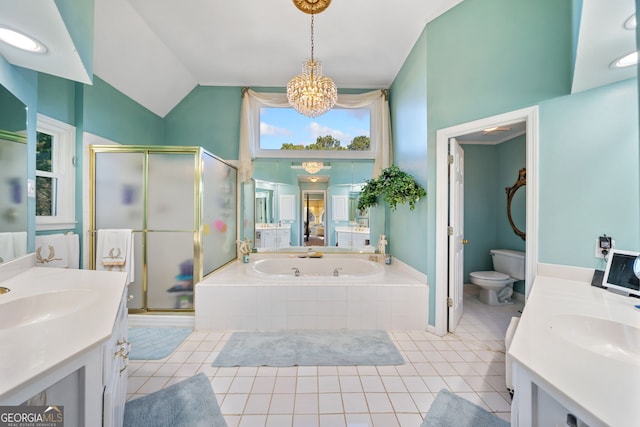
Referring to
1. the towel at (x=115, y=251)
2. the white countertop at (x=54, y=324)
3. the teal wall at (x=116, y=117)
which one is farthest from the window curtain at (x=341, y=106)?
the white countertop at (x=54, y=324)

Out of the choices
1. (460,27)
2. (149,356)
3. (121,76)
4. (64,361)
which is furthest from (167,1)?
(149,356)

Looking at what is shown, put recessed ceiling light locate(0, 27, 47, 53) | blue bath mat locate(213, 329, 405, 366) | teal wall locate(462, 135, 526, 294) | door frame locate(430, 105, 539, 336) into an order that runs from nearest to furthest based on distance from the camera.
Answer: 1. recessed ceiling light locate(0, 27, 47, 53)
2. door frame locate(430, 105, 539, 336)
3. blue bath mat locate(213, 329, 405, 366)
4. teal wall locate(462, 135, 526, 294)

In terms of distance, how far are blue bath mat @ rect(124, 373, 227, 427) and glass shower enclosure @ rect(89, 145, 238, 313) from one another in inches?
43.1

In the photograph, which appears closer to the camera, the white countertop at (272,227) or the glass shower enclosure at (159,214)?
the glass shower enclosure at (159,214)

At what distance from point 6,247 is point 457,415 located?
9.05 ft

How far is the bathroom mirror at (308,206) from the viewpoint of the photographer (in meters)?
3.46

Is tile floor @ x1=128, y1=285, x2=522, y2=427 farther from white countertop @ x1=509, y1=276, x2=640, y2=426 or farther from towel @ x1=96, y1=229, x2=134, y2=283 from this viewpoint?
towel @ x1=96, y1=229, x2=134, y2=283

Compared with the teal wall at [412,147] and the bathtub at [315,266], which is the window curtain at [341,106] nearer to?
the teal wall at [412,147]

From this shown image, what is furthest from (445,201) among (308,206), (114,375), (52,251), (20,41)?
(52,251)

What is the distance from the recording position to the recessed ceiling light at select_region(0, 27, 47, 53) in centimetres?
Result: 120

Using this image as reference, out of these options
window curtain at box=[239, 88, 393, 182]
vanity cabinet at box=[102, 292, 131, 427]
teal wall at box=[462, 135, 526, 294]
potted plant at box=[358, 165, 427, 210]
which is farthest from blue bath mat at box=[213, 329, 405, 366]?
teal wall at box=[462, 135, 526, 294]

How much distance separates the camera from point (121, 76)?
2504mm

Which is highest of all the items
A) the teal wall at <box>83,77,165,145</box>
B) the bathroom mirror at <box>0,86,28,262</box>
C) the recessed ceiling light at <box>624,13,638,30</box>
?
the teal wall at <box>83,77,165,145</box>

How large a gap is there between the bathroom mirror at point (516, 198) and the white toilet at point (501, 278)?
31cm
